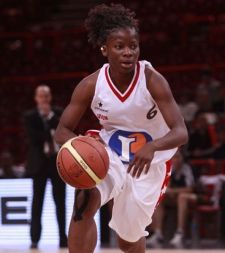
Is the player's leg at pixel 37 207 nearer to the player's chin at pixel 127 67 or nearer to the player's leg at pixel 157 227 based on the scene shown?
the player's leg at pixel 157 227

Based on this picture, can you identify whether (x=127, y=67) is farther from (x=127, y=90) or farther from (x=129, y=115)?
(x=129, y=115)

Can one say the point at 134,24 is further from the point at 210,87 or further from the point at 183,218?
the point at 210,87

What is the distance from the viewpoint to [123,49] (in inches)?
173

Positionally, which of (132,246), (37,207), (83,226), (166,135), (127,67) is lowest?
(37,207)

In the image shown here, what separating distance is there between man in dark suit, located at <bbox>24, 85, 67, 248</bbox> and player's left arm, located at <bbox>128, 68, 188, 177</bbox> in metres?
3.74

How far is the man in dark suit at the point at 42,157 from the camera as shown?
8117 mm

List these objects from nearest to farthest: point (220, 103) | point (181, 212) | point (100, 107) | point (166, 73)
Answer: point (100, 107) < point (181, 212) < point (220, 103) < point (166, 73)

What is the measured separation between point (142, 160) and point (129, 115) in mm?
394

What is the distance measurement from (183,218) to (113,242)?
852 mm

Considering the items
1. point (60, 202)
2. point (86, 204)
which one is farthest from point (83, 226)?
point (60, 202)

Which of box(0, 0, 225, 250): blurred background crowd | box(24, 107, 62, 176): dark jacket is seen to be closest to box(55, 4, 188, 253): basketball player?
box(24, 107, 62, 176): dark jacket

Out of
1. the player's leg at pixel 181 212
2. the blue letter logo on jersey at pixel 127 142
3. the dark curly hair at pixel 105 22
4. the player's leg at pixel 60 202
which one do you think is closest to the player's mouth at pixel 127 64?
the dark curly hair at pixel 105 22

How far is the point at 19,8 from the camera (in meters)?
16.4

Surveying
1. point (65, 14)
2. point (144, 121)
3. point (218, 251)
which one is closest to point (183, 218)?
point (218, 251)
